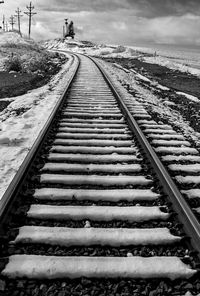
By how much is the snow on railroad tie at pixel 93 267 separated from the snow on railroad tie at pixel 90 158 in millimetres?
2444

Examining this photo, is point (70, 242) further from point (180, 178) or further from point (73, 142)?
point (73, 142)

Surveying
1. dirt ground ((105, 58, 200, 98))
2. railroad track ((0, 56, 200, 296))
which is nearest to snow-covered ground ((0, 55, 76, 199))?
railroad track ((0, 56, 200, 296))

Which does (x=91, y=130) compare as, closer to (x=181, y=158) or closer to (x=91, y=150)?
(x=91, y=150)

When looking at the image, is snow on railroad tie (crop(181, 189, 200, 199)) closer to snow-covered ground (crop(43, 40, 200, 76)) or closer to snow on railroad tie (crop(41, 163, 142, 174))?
snow on railroad tie (crop(41, 163, 142, 174))

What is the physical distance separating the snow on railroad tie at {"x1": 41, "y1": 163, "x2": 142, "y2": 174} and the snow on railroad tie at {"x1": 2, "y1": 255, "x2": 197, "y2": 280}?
2.01 meters

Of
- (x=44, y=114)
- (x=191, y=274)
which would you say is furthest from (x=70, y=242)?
(x=44, y=114)

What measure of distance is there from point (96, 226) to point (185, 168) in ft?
7.48

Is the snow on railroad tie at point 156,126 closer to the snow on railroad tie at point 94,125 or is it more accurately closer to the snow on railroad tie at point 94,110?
the snow on railroad tie at point 94,125

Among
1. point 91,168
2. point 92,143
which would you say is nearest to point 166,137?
point 92,143

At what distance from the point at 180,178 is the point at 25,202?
2.32 m

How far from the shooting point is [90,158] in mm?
5609

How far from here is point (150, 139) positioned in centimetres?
691

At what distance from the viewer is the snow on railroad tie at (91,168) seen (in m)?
5.13

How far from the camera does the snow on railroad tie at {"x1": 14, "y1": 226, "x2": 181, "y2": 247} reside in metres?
3.49
